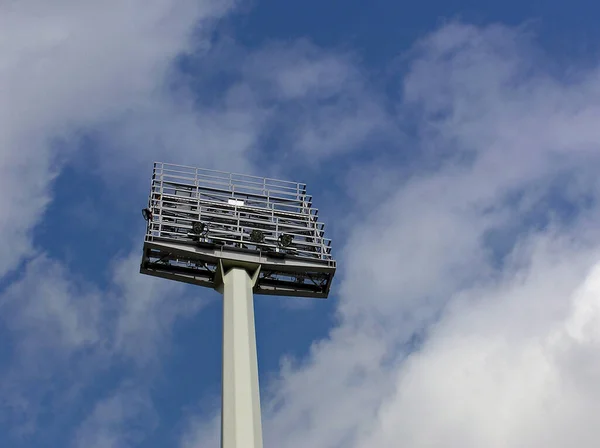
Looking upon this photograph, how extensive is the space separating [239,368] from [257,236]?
1011cm

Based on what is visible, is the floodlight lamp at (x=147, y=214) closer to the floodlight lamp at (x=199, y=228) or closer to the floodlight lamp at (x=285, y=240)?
the floodlight lamp at (x=199, y=228)

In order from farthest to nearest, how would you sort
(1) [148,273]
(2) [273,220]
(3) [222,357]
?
(2) [273,220] → (1) [148,273] → (3) [222,357]

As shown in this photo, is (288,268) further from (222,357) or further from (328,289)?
(222,357)

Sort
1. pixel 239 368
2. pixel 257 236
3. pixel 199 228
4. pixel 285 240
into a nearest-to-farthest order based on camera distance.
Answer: pixel 239 368, pixel 199 228, pixel 257 236, pixel 285 240

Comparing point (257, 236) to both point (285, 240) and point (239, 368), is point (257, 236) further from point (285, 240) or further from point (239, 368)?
point (239, 368)

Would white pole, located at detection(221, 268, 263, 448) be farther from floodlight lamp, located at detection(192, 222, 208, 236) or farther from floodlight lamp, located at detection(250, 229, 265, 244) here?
floodlight lamp, located at detection(192, 222, 208, 236)

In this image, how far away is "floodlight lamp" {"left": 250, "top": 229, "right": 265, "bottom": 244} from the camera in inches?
2083

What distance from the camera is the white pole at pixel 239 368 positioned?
42.6 meters

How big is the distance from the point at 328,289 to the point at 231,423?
1327 cm

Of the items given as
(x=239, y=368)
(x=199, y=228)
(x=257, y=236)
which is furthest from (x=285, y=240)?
(x=239, y=368)

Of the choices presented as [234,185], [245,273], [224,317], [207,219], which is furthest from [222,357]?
[234,185]

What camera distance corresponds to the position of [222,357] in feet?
153

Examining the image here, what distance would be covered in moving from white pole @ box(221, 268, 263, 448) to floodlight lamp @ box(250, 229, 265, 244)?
2.14m

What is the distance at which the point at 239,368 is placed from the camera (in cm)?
4553
